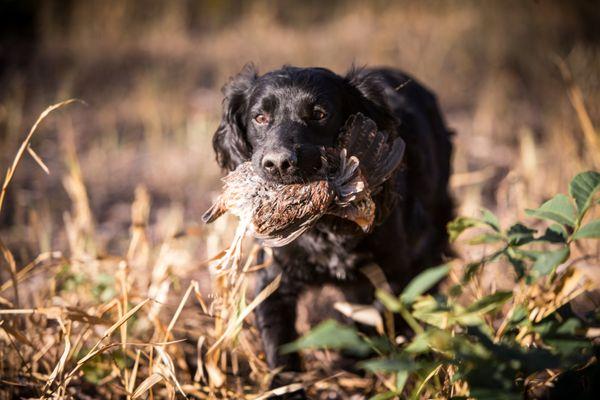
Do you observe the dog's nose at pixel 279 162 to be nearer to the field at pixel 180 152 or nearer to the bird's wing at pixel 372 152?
the bird's wing at pixel 372 152

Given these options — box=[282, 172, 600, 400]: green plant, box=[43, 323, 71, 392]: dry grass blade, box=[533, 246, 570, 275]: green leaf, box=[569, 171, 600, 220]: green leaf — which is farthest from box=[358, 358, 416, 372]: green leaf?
box=[43, 323, 71, 392]: dry grass blade

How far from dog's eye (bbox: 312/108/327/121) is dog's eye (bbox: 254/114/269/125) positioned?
225mm

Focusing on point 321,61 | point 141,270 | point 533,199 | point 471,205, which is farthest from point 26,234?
point 321,61

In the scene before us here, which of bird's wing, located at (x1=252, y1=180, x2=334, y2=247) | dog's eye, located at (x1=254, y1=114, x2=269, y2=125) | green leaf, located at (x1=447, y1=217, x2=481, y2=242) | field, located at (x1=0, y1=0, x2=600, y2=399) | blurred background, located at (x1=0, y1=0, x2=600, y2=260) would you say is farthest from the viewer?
blurred background, located at (x1=0, y1=0, x2=600, y2=260)

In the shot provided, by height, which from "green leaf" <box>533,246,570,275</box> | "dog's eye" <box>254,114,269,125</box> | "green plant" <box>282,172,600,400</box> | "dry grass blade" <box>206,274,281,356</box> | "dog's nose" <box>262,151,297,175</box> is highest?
"dog's eye" <box>254,114,269,125</box>

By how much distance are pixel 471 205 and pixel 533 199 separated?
43cm

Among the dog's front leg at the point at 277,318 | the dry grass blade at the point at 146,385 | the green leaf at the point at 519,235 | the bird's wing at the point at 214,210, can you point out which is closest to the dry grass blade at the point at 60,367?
the dry grass blade at the point at 146,385

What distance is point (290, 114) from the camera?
243cm

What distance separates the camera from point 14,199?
176 inches

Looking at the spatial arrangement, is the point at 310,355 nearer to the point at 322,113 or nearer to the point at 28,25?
the point at 322,113

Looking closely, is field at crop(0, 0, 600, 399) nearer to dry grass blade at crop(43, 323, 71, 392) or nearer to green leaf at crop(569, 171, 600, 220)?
dry grass blade at crop(43, 323, 71, 392)

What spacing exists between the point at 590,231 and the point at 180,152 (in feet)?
14.5

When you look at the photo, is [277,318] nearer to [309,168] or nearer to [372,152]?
[309,168]

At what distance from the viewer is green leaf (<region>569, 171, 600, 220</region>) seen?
4.88ft
